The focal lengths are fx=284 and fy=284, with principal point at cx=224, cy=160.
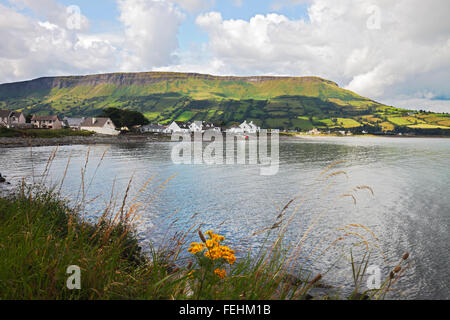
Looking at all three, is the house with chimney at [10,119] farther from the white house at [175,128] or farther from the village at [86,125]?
the white house at [175,128]

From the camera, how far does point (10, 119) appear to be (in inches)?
4031

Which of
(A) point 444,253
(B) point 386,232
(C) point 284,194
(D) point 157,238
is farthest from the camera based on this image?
(C) point 284,194

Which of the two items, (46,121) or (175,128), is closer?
(46,121)

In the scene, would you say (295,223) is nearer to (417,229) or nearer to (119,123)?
(417,229)

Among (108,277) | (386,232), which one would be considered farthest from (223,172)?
(108,277)

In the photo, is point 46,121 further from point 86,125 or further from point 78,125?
point 86,125

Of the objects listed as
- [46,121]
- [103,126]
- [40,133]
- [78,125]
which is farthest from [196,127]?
[40,133]

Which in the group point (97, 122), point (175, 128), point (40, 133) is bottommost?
point (40, 133)

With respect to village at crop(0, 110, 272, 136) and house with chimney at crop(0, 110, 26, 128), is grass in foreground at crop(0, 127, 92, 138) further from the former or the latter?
house with chimney at crop(0, 110, 26, 128)

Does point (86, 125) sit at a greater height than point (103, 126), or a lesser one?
greater

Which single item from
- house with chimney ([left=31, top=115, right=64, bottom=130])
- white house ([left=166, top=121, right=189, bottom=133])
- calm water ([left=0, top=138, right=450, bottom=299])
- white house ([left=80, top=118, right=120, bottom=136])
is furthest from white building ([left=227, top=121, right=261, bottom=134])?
calm water ([left=0, top=138, right=450, bottom=299])

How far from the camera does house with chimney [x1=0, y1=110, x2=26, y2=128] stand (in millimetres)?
93875
